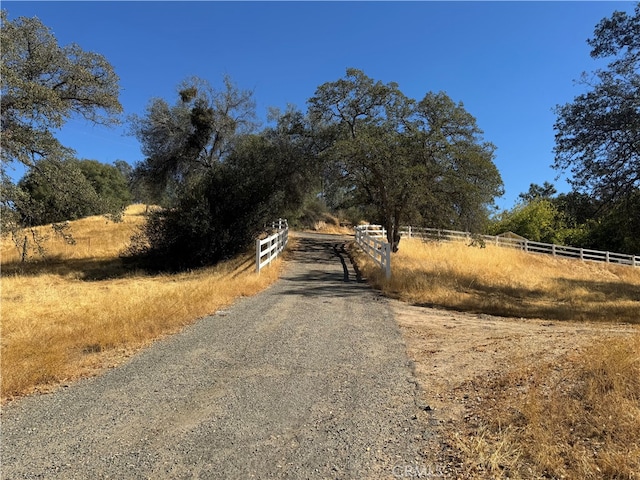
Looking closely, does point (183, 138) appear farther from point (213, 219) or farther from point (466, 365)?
point (466, 365)

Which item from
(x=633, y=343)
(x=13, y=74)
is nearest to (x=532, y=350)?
(x=633, y=343)

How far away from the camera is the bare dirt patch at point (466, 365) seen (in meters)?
3.53

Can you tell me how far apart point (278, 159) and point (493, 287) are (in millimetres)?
13359

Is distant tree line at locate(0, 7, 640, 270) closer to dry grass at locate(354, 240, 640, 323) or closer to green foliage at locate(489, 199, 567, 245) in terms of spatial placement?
dry grass at locate(354, 240, 640, 323)

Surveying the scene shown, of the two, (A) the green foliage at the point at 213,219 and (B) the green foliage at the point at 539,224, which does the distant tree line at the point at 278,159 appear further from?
(B) the green foliage at the point at 539,224

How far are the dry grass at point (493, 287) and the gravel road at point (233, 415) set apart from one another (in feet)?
18.9

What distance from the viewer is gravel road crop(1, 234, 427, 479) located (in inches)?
129

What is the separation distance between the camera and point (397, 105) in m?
22.0

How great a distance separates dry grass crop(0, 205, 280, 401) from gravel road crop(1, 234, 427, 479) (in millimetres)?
507

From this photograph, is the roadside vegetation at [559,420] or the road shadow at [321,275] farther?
the road shadow at [321,275]

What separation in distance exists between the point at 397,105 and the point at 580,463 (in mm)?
20899

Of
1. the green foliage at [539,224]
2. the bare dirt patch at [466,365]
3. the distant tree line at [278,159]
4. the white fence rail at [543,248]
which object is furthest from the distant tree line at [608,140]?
the green foliage at [539,224]

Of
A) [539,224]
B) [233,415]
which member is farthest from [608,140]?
[539,224]

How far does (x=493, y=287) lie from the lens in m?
15.3
